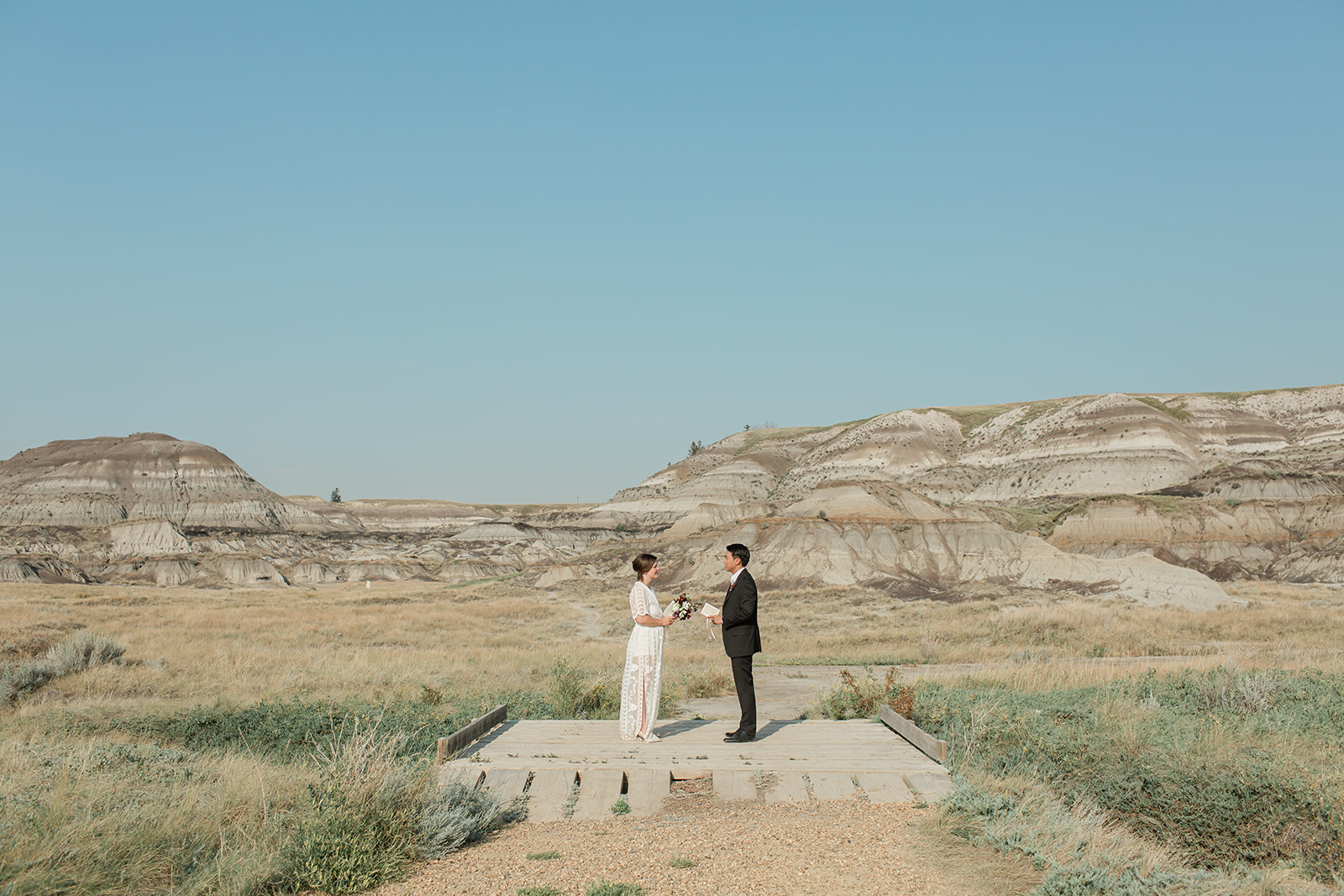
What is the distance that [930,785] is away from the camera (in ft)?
24.8

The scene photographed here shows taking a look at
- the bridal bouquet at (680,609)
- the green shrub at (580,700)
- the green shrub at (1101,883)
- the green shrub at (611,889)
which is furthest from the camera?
the green shrub at (580,700)

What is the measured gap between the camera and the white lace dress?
29.7 feet

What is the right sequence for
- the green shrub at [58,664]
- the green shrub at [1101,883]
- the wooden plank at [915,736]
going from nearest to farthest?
the green shrub at [1101,883] < the wooden plank at [915,736] < the green shrub at [58,664]

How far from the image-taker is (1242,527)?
59.7 meters

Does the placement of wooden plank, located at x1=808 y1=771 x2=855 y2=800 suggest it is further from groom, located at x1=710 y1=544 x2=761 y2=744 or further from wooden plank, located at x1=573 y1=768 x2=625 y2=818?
wooden plank, located at x1=573 y1=768 x2=625 y2=818

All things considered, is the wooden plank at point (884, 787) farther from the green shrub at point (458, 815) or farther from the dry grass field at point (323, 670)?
the green shrub at point (458, 815)

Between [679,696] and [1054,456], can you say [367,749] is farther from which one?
[1054,456]

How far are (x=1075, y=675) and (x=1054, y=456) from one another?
91478mm

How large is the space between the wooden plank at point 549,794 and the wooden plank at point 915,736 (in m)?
3.50

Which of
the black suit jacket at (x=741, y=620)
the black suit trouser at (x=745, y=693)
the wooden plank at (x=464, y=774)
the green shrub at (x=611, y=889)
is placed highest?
the black suit jacket at (x=741, y=620)

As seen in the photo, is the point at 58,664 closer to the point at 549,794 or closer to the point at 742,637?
the point at 549,794

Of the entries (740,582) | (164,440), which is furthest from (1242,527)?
(164,440)

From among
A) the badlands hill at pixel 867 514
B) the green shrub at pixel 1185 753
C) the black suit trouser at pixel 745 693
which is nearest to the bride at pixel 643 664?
the black suit trouser at pixel 745 693

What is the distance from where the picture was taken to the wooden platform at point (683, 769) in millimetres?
7465
